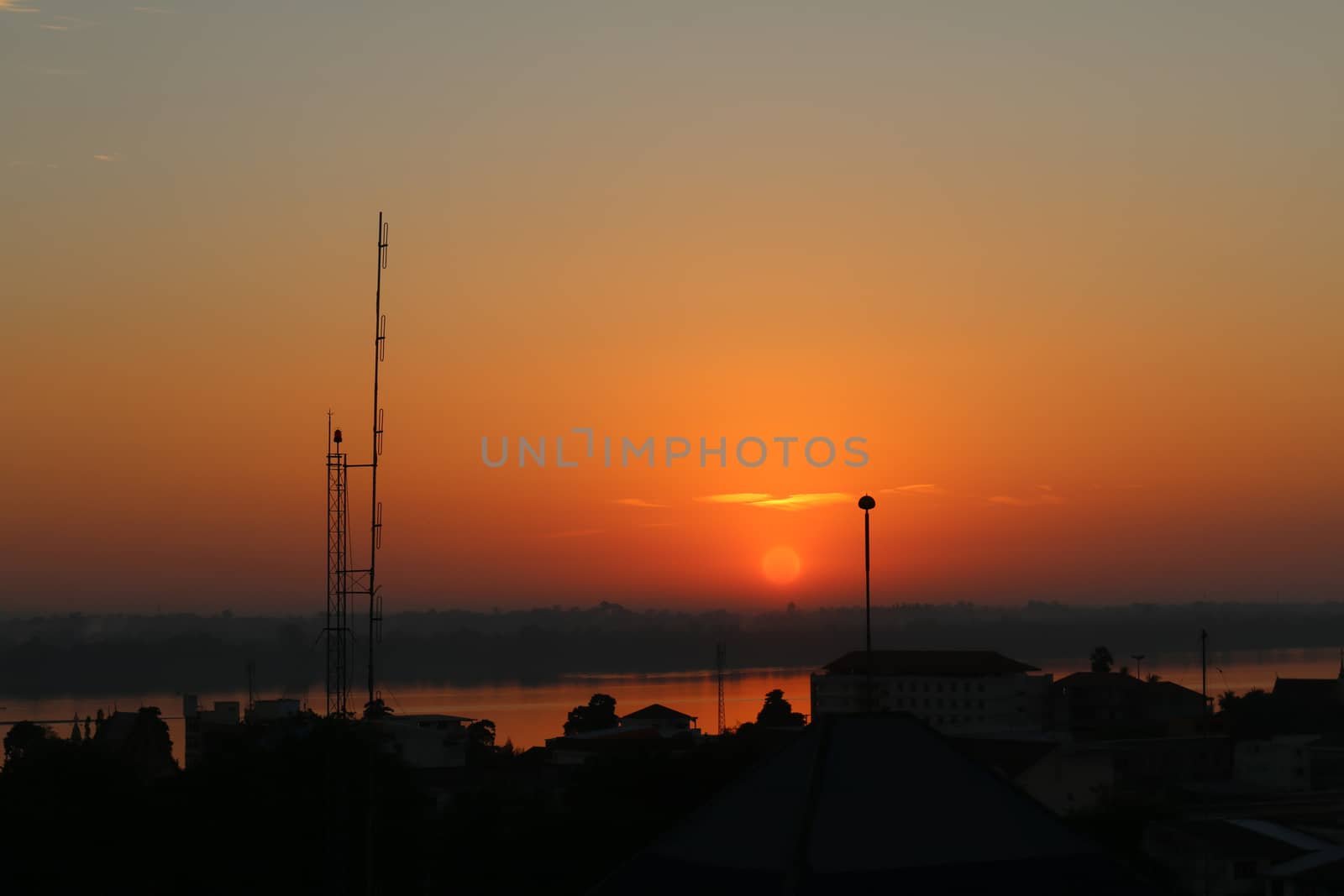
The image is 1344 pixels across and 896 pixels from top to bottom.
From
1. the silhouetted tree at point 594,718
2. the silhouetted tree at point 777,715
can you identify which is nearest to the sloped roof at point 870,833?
the silhouetted tree at point 777,715

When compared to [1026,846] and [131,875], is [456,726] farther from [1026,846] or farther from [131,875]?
[1026,846]

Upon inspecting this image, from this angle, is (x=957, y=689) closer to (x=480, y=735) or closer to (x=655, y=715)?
(x=655, y=715)

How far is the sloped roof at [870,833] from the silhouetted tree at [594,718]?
85588mm

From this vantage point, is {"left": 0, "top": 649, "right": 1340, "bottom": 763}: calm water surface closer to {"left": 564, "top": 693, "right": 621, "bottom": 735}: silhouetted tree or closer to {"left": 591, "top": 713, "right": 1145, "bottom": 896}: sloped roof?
{"left": 564, "top": 693, "right": 621, "bottom": 735}: silhouetted tree

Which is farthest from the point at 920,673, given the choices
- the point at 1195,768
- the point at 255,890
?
the point at 255,890

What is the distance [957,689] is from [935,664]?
4513mm

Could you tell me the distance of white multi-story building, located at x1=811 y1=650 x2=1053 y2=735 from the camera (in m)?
96.8

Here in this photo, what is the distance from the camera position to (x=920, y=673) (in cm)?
10381

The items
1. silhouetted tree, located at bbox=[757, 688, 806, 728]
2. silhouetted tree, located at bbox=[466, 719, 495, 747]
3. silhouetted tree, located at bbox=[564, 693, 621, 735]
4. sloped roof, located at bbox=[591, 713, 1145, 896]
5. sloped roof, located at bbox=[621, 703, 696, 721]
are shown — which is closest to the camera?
sloped roof, located at bbox=[591, 713, 1145, 896]

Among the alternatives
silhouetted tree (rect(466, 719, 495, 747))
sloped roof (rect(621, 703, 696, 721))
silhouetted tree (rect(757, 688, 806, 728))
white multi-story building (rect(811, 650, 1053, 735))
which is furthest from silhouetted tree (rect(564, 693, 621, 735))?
white multi-story building (rect(811, 650, 1053, 735))

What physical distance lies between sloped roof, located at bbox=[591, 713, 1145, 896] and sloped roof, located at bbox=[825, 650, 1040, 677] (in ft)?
298

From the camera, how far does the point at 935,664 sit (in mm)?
105125

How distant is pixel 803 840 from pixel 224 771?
26.9m

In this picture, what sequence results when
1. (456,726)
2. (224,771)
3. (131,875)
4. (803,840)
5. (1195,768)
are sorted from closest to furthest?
(803,840), (131,875), (224,771), (1195,768), (456,726)
